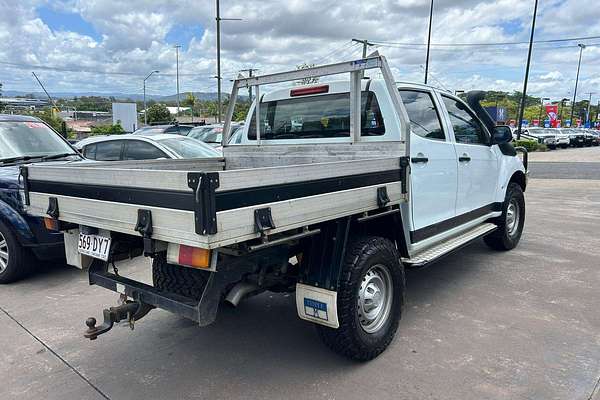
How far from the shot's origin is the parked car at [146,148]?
755cm

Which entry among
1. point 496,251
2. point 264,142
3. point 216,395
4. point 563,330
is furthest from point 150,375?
point 496,251

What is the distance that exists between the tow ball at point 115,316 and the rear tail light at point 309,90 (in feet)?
7.91

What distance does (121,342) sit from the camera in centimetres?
363

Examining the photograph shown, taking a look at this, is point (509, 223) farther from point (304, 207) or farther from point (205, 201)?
point (205, 201)

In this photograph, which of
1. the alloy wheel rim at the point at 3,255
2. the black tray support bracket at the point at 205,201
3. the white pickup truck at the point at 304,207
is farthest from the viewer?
the alloy wheel rim at the point at 3,255

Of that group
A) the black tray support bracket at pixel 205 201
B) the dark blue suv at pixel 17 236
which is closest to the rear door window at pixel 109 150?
the dark blue suv at pixel 17 236

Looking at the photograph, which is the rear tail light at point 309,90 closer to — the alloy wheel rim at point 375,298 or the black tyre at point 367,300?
the black tyre at point 367,300

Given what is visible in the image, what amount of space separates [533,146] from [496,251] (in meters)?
30.4

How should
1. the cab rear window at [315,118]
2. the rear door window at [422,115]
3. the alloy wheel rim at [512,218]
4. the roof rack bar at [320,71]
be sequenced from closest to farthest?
the roof rack bar at [320,71], the cab rear window at [315,118], the rear door window at [422,115], the alloy wheel rim at [512,218]

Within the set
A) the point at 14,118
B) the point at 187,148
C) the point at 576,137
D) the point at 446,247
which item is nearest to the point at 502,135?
the point at 446,247

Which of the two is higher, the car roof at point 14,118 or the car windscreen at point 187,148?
the car roof at point 14,118

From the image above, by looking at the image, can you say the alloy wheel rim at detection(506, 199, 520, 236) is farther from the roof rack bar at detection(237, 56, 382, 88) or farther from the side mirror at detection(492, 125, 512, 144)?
the roof rack bar at detection(237, 56, 382, 88)

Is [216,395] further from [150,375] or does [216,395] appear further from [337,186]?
[337,186]

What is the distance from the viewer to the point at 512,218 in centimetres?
614
